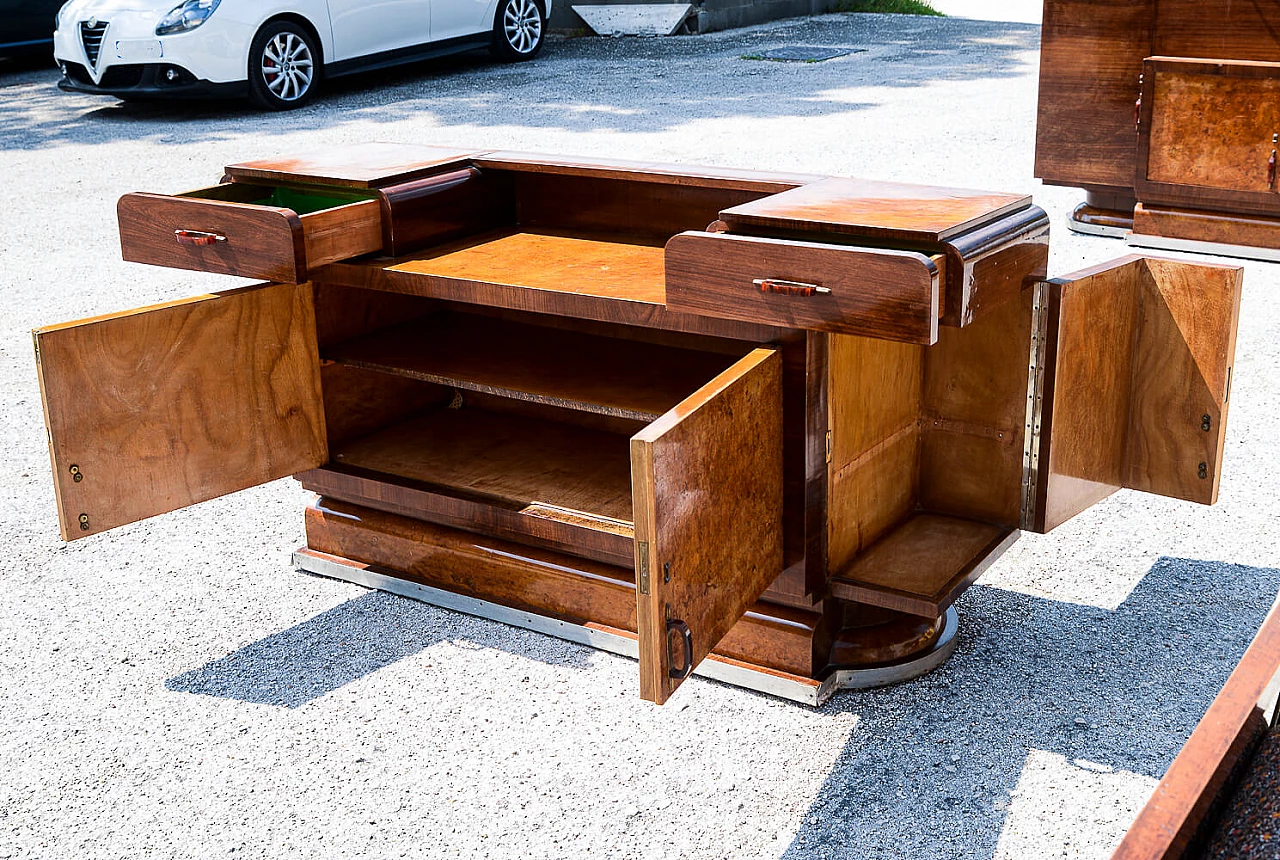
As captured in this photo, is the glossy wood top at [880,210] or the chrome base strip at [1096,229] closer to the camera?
the glossy wood top at [880,210]

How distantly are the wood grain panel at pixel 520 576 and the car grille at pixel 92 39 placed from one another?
627cm

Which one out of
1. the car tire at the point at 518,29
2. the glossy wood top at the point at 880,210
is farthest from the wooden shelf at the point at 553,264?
the car tire at the point at 518,29

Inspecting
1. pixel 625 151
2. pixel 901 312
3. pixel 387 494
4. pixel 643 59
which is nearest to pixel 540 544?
pixel 387 494

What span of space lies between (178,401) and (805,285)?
1.26 metres

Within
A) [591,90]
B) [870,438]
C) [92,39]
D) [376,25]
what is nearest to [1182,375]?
[870,438]

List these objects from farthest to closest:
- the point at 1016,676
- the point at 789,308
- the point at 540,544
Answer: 1. the point at 540,544
2. the point at 1016,676
3. the point at 789,308

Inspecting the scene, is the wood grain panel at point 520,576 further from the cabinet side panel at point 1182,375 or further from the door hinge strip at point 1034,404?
the cabinet side panel at point 1182,375

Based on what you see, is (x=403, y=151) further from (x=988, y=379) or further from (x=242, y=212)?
(x=988, y=379)

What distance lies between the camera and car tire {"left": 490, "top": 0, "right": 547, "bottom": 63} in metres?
9.85

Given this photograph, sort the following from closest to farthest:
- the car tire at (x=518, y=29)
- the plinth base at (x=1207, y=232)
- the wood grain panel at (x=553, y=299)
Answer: the wood grain panel at (x=553, y=299) → the plinth base at (x=1207, y=232) → the car tire at (x=518, y=29)

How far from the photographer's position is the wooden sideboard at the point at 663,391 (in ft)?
6.75

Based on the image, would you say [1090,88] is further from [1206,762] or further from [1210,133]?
[1206,762]

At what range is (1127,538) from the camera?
294 centimetres

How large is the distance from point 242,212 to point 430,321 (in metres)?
0.69
